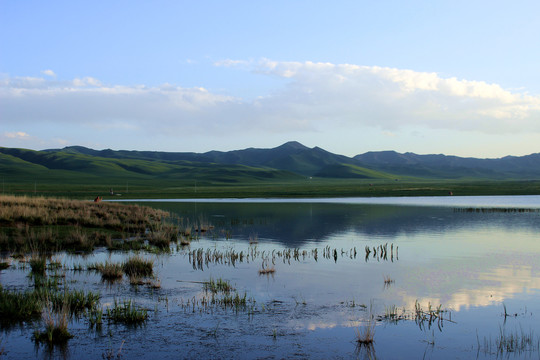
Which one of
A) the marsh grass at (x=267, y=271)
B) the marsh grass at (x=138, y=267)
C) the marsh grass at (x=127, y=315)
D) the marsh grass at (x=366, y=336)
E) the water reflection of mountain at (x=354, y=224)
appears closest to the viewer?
the marsh grass at (x=366, y=336)

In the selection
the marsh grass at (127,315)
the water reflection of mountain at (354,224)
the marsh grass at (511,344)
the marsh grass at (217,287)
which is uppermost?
the marsh grass at (127,315)

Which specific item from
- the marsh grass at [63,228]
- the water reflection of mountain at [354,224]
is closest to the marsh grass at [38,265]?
the marsh grass at [63,228]

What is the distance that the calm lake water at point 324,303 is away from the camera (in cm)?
1170

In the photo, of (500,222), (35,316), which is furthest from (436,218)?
(35,316)

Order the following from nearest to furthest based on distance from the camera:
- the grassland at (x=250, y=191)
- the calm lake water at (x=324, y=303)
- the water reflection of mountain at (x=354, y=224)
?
the calm lake water at (x=324, y=303)
the water reflection of mountain at (x=354, y=224)
the grassland at (x=250, y=191)

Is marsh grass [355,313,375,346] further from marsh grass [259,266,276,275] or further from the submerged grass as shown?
marsh grass [259,266,276,275]

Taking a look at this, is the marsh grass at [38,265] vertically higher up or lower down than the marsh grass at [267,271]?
higher up

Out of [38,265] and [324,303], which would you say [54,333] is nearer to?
[324,303]

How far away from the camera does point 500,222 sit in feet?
149

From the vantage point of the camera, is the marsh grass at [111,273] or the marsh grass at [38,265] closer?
the marsh grass at [111,273]

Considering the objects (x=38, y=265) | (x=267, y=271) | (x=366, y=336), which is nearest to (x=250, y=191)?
(x=267, y=271)

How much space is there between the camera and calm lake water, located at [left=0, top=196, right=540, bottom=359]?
11.7 metres

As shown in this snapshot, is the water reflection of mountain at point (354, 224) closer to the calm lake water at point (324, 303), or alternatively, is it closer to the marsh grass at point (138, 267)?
the calm lake water at point (324, 303)

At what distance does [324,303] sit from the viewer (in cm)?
1595
